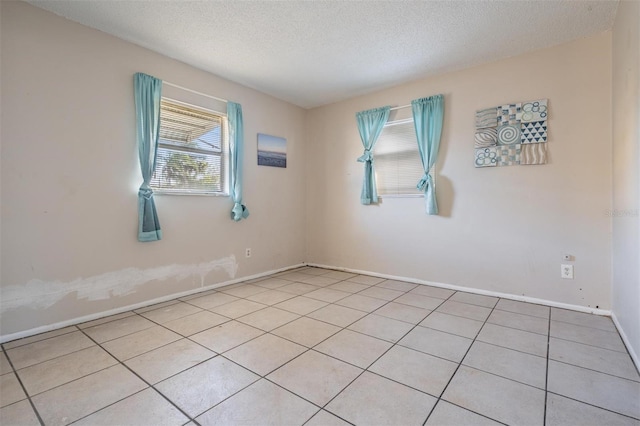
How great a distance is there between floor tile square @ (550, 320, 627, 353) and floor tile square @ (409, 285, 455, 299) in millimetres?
960

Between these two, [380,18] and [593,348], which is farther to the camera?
[380,18]

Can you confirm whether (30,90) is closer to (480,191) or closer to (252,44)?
(252,44)

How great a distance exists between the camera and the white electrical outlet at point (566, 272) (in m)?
2.74

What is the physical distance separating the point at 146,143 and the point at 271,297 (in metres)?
1.94

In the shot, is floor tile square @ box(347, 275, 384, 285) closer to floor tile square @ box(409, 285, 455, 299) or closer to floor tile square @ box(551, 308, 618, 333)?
floor tile square @ box(409, 285, 455, 299)

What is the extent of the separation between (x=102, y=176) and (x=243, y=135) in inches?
65.5

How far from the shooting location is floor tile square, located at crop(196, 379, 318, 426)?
132cm

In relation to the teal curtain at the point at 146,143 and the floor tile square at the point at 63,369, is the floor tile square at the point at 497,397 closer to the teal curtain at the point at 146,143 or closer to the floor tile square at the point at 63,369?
the floor tile square at the point at 63,369

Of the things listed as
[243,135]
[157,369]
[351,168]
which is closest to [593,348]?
[157,369]

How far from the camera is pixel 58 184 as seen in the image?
235cm

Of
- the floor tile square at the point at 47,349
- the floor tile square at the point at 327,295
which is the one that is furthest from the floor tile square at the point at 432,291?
the floor tile square at the point at 47,349

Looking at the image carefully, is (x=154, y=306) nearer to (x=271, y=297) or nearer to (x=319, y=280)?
(x=271, y=297)

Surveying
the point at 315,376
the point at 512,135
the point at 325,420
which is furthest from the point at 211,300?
the point at 512,135

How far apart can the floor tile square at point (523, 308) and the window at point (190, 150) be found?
3242 millimetres
